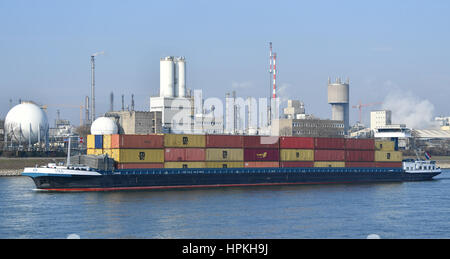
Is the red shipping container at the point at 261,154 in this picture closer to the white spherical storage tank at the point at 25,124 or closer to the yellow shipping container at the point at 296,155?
the yellow shipping container at the point at 296,155

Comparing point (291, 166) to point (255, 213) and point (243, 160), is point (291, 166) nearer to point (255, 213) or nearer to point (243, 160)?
point (243, 160)

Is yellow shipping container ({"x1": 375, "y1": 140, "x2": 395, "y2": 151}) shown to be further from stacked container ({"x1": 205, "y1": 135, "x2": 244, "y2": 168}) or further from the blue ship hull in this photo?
stacked container ({"x1": 205, "y1": 135, "x2": 244, "y2": 168})

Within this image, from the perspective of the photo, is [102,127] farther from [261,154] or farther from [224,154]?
[261,154]

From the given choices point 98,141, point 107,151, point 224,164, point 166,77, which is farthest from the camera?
point 166,77

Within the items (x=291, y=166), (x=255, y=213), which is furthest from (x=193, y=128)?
(x=255, y=213)

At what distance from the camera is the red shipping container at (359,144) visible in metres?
76.7

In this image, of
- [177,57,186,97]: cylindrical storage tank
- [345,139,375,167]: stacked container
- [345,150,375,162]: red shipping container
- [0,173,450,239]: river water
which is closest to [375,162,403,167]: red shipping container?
[345,139,375,167]: stacked container

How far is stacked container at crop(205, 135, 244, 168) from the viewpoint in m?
65.4

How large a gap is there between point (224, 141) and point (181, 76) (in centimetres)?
6371

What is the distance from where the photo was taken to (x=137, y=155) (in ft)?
200

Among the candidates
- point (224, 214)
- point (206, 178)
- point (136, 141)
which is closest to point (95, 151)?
point (136, 141)

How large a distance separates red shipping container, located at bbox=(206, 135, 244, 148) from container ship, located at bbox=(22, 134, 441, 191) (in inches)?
3.1
